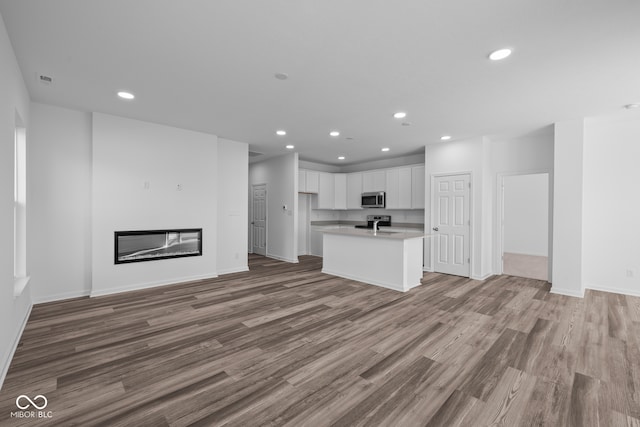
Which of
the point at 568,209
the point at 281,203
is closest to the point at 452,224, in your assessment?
the point at 568,209

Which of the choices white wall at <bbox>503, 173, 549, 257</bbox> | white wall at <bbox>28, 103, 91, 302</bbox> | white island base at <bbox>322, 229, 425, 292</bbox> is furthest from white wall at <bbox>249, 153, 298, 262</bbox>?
white wall at <bbox>503, 173, 549, 257</bbox>

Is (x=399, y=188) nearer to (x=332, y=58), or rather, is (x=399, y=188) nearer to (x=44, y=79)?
(x=332, y=58)

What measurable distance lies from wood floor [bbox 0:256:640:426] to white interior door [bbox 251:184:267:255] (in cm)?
393

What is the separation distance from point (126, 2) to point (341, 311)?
354cm

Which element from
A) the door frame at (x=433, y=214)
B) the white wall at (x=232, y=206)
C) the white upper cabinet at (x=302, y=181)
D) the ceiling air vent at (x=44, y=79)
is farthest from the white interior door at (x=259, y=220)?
the ceiling air vent at (x=44, y=79)

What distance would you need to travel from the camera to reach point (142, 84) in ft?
10.6

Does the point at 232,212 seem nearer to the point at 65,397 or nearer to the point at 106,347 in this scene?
the point at 106,347

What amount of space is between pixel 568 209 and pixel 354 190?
15.6 ft

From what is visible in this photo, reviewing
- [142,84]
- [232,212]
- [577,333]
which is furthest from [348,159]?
[577,333]

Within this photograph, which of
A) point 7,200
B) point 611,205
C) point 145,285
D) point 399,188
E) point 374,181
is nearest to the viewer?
point 7,200

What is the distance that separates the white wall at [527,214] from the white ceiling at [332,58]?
4648 mm

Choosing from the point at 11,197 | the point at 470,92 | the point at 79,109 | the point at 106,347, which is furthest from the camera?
the point at 79,109

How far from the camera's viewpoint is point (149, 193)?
15.4 ft

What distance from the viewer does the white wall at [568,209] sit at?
4328 mm
